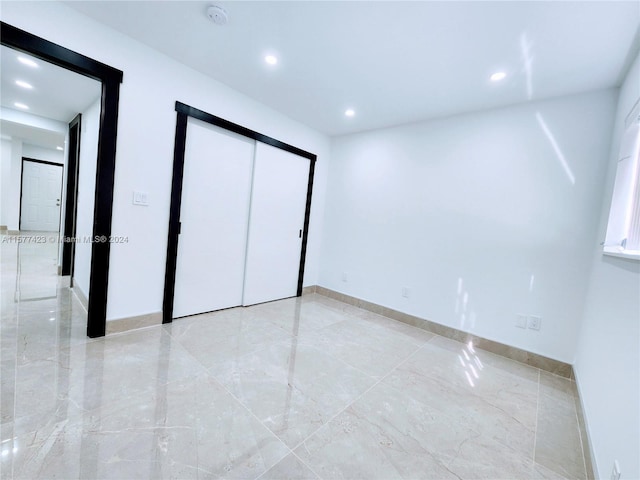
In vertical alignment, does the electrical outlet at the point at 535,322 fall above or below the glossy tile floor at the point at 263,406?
above

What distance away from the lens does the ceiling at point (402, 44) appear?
160cm

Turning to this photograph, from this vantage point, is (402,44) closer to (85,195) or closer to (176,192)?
(176,192)

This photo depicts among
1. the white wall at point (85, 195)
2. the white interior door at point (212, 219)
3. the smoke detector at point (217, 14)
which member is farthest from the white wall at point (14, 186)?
the smoke detector at point (217, 14)

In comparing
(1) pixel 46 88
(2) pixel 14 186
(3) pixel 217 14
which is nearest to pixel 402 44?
(3) pixel 217 14

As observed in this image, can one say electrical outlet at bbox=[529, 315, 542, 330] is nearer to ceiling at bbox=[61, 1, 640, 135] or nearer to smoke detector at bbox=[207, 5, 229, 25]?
ceiling at bbox=[61, 1, 640, 135]

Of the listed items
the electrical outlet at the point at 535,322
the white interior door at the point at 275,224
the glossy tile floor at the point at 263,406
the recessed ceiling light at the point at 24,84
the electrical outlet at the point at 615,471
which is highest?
the recessed ceiling light at the point at 24,84

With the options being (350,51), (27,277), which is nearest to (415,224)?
(350,51)

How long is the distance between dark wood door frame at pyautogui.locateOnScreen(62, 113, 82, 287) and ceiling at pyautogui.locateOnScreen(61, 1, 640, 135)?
2.38 m

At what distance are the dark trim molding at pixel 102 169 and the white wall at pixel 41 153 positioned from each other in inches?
313

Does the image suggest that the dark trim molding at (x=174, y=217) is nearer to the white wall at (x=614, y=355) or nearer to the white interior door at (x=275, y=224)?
the white interior door at (x=275, y=224)

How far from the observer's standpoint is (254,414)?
1.50m

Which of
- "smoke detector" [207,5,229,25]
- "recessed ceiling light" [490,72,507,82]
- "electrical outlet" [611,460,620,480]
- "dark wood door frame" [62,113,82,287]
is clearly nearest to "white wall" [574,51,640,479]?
Result: "electrical outlet" [611,460,620,480]

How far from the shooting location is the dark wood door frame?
3.54m

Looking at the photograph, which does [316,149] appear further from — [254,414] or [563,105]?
[254,414]
